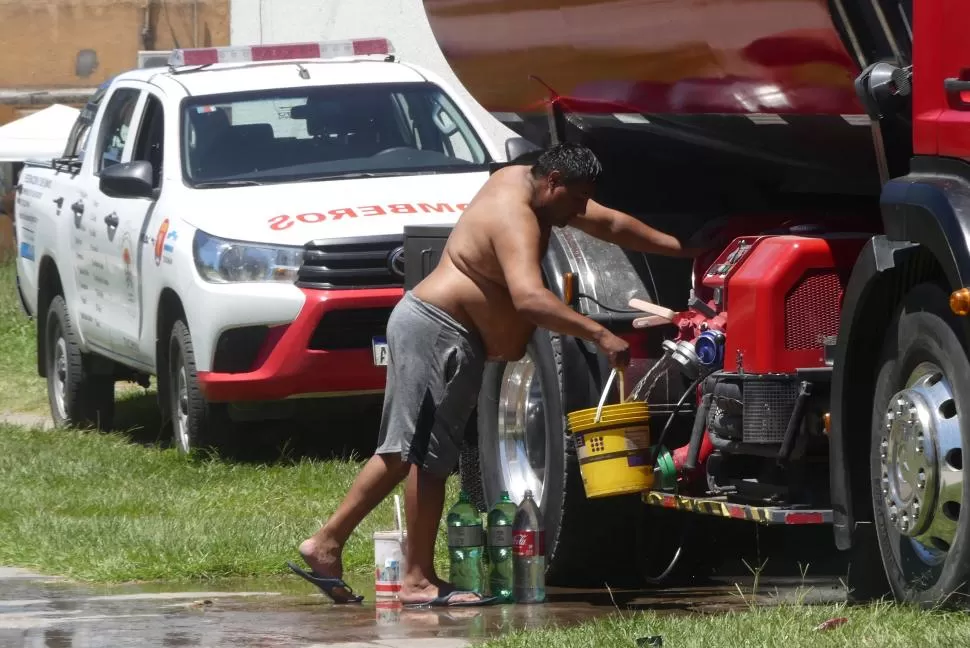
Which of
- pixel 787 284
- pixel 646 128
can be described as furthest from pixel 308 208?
pixel 787 284

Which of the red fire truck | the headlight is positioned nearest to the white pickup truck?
the headlight

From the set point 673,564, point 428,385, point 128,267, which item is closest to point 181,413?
point 128,267

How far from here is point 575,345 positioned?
7.16 m

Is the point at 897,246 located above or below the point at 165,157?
below

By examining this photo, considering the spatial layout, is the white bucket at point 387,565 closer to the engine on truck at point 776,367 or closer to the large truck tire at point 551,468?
the large truck tire at point 551,468

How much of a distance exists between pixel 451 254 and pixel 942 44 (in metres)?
2.29

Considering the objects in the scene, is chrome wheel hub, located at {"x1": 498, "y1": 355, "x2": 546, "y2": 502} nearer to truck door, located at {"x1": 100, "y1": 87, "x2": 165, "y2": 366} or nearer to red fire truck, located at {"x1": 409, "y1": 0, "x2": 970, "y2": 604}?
red fire truck, located at {"x1": 409, "y1": 0, "x2": 970, "y2": 604}

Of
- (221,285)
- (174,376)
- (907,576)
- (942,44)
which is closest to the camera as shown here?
(942,44)

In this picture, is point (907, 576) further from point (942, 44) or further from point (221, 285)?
point (221, 285)

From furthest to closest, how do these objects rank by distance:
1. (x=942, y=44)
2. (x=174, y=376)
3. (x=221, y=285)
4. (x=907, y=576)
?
(x=174, y=376), (x=221, y=285), (x=907, y=576), (x=942, y=44)

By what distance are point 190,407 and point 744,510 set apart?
479 cm

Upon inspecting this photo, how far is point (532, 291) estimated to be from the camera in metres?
6.64

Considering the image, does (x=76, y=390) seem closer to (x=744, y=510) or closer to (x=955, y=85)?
(x=744, y=510)

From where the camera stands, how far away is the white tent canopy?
65.1ft
